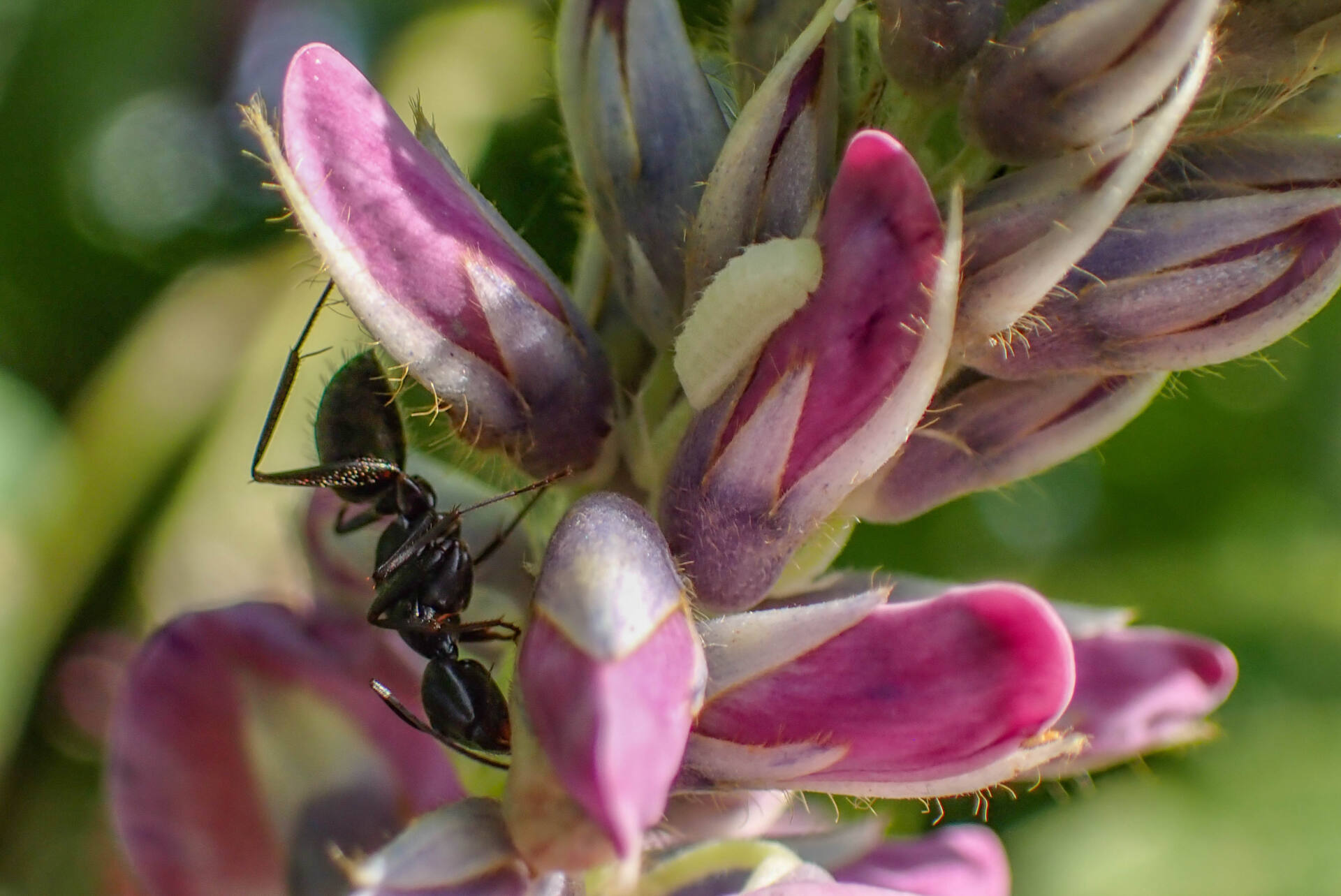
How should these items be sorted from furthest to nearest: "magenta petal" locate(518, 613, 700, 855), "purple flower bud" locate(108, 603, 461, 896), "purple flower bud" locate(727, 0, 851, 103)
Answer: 1. "purple flower bud" locate(108, 603, 461, 896)
2. "purple flower bud" locate(727, 0, 851, 103)
3. "magenta petal" locate(518, 613, 700, 855)

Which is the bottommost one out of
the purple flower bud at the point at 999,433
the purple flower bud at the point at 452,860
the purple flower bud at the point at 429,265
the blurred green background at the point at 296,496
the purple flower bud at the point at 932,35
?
the blurred green background at the point at 296,496

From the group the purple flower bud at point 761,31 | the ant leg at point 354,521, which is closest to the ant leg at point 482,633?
the ant leg at point 354,521

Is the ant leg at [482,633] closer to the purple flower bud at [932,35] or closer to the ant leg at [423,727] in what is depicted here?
the ant leg at [423,727]

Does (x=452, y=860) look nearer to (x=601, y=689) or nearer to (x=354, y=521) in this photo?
(x=601, y=689)

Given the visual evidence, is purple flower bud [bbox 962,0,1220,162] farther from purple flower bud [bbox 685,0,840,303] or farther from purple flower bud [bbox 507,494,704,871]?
purple flower bud [bbox 507,494,704,871]

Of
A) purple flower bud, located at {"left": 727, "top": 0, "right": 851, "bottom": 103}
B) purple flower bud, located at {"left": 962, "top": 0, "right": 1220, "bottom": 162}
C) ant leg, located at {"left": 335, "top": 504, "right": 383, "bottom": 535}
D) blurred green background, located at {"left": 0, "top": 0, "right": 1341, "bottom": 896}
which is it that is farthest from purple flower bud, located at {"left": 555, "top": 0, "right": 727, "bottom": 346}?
blurred green background, located at {"left": 0, "top": 0, "right": 1341, "bottom": 896}

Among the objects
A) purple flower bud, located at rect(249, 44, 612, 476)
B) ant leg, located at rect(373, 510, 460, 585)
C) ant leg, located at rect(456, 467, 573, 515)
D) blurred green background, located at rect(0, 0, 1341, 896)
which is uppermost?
purple flower bud, located at rect(249, 44, 612, 476)

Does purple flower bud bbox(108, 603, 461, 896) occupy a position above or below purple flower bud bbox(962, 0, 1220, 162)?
below
